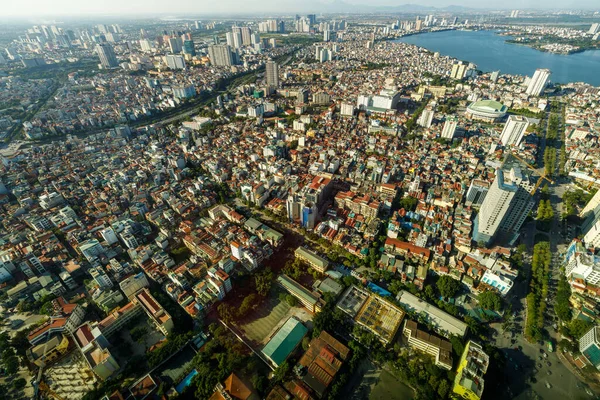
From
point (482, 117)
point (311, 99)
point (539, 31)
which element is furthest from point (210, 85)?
point (539, 31)

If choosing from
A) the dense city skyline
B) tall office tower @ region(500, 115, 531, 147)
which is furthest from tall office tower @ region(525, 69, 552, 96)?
tall office tower @ region(500, 115, 531, 147)

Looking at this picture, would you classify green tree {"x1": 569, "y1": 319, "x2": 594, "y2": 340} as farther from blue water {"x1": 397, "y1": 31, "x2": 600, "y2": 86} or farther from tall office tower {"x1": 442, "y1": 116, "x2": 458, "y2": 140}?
blue water {"x1": 397, "y1": 31, "x2": 600, "y2": 86}

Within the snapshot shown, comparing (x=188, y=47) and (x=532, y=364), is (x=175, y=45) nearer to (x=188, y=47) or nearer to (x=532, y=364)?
(x=188, y=47)

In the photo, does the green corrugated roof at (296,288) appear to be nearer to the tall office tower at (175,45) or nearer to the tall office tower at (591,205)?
the tall office tower at (591,205)

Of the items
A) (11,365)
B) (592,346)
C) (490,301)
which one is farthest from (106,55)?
(592,346)

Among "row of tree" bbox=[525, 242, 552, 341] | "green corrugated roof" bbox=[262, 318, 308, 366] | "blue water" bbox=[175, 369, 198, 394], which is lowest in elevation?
"blue water" bbox=[175, 369, 198, 394]

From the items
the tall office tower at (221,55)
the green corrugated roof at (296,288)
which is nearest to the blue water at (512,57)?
the tall office tower at (221,55)
